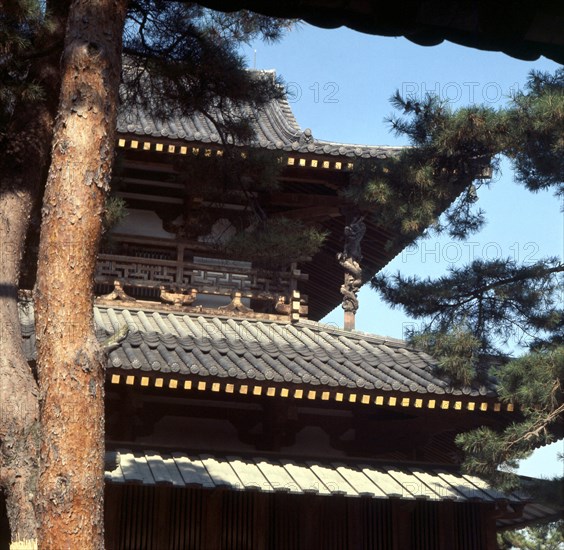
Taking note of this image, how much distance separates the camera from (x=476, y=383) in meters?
9.48

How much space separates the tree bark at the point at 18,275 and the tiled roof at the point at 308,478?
342 cm

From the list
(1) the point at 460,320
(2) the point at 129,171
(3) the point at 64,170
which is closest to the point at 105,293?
(2) the point at 129,171

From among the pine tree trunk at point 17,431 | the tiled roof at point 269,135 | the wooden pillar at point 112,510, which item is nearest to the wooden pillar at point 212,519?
the wooden pillar at point 112,510

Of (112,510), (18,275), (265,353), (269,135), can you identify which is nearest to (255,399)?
(265,353)

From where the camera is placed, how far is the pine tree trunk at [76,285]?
438cm

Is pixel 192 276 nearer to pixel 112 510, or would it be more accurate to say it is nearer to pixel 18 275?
pixel 112 510

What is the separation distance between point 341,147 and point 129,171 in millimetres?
2715

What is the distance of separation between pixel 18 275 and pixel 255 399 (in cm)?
486

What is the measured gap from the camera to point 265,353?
9.69 m

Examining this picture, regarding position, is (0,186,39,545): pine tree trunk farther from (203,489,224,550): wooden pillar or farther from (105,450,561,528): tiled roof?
(203,489,224,550): wooden pillar

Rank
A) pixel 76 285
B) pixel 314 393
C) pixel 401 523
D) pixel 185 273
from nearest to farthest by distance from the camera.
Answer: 1. pixel 76 285
2. pixel 314 393
3. pixel 401 523
4. pixel 185 273

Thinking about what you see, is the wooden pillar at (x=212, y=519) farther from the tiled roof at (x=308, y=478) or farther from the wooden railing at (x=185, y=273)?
the wooden railing at (x=185, y=273)

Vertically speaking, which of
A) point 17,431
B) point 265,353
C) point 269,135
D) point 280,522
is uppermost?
point 269,135

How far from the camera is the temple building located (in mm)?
9133
